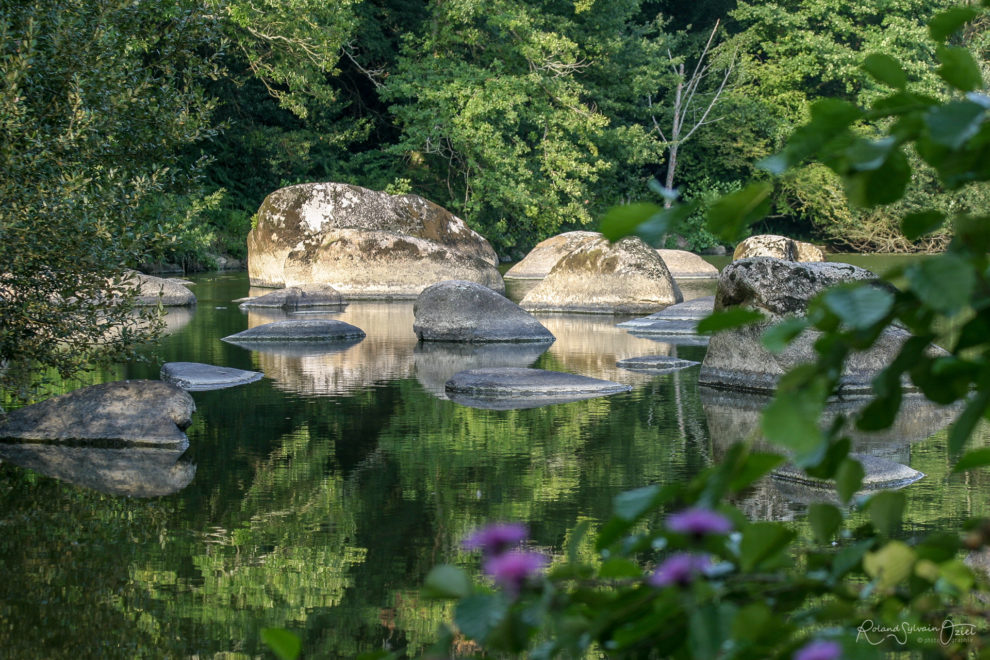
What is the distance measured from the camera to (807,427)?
0.92 metres

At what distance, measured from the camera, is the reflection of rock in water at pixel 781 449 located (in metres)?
5.04

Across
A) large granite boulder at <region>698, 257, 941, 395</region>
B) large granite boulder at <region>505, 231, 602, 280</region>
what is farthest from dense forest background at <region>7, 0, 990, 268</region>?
large granite boulder at <region>698, 257, 941, 395</region>

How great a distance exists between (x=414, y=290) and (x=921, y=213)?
17.6m

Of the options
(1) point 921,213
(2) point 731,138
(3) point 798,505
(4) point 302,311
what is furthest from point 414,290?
(2) point 731,138

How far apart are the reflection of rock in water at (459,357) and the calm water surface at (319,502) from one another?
0.84ft

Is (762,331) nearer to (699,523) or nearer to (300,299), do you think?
(699,523)

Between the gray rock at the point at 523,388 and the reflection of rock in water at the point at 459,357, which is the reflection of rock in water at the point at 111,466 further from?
the reflection of rock in water at the point at 459,357

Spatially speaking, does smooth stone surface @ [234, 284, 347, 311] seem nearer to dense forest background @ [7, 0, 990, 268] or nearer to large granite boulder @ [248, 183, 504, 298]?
large granite boulder @ [248, 183, 504, 298]

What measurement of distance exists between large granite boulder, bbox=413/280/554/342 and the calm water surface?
9.61 feet

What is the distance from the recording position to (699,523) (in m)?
0.92

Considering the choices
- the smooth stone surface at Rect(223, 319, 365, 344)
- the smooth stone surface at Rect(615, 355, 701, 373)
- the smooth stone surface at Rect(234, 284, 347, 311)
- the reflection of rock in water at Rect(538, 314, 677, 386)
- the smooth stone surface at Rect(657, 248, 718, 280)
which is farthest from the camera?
→ the smooth stone surface at Rect(657, 248, 718, 280)

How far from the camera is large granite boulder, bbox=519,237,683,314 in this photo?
1580cm

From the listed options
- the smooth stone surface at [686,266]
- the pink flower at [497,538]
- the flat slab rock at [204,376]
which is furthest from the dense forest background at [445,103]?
the pink flower at [497,538]

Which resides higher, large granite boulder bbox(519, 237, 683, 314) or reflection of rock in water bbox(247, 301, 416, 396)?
large granite boulder bbox(519, 237, 683, 314)
